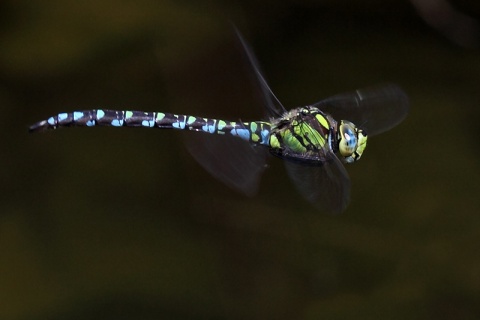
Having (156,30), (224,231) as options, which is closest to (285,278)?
(224,231)

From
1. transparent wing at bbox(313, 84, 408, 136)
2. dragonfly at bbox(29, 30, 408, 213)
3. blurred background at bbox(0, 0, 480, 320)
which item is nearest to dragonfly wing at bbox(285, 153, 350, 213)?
dragonfly at bbox(29, 30, 408, 213)

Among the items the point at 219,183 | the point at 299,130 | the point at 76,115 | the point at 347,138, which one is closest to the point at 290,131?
the point at 299,130

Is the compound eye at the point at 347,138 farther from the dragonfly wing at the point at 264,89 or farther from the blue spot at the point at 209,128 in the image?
the blue spot at the point at 209,128

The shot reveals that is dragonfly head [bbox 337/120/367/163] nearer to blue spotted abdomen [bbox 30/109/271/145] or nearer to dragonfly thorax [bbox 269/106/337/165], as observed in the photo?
dragonfly thorax [bbox 269/106/337/165]

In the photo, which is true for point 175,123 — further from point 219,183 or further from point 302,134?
point 219,183

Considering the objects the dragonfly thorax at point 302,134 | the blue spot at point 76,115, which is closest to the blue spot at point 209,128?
the dragonfly thorax at point 302,134

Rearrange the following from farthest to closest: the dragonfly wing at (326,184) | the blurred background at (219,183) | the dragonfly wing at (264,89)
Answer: the blurred background at (219,183)
the dragonfly wing at (264,89)
the dragonfly wing at (326,184)
